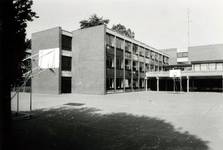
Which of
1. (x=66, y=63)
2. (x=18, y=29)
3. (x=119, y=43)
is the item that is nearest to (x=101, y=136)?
(x=18, y=29)

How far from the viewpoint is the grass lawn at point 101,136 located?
5.99m

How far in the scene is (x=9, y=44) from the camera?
5.48 meters

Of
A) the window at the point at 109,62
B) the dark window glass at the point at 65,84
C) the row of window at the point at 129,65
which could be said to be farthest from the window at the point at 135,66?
the dark window glass at the point at 65,84

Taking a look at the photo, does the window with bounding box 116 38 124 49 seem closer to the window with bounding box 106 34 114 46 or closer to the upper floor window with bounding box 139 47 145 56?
the window with bounding box 106 34 114 46

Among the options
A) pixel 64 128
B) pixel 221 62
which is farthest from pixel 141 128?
pixel 221 62

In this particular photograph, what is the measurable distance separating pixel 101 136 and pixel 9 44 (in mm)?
4233

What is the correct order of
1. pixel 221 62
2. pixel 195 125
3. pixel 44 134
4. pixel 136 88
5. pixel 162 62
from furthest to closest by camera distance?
pixel 162 62
pixel 221 62
pixel 136 88
pixel 195 125
pixel 44 134

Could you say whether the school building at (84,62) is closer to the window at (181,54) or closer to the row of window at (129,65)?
the row of window at (129,65)

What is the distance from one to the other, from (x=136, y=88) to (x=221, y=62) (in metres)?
21.5

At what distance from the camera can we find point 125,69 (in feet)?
113

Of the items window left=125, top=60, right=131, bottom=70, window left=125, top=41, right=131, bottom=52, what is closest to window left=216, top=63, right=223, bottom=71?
window left=125, top=60, right=131, bottom=70

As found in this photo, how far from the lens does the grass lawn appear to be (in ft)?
19.6

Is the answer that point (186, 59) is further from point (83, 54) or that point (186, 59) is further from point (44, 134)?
point (44, 134)

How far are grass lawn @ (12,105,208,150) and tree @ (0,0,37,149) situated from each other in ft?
6.41
